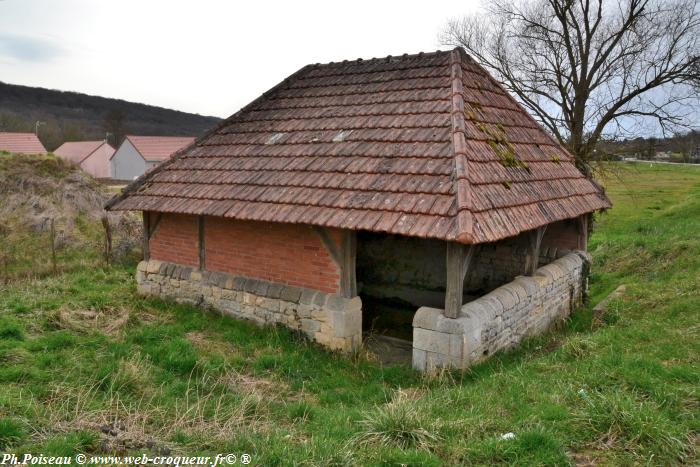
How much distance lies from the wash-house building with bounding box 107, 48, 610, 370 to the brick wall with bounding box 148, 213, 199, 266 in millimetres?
33

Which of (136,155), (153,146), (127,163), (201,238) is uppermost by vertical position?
(153,146)

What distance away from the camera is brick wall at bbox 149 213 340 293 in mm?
7398

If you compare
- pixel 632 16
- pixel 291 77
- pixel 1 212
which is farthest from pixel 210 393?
pixel 632 16

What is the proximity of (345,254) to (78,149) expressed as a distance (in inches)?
2335

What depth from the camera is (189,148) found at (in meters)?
9.94

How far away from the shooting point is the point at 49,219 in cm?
1501

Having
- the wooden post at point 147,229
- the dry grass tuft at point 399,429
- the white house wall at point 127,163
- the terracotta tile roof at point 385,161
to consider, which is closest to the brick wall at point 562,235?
the terracotta tile roof at point 385,161

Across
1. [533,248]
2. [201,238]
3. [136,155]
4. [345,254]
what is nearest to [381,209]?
[345,254]

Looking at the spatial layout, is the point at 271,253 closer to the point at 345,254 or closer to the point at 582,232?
the point at 345,254

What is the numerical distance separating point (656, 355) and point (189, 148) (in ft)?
27.5

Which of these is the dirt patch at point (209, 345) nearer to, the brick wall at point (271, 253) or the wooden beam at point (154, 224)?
the brick wall at point (271, 253)

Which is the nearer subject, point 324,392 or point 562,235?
point 324,392

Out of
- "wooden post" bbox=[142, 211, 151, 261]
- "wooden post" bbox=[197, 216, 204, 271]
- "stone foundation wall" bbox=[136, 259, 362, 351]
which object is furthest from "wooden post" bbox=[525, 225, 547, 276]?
"wooden post" bbox=[142, 211, 151, 261]

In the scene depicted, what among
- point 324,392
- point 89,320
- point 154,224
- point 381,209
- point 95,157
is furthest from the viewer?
point 95,157
